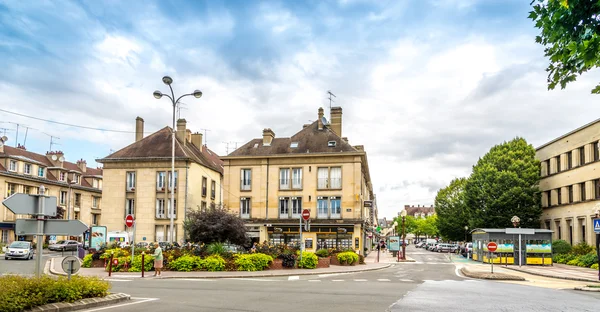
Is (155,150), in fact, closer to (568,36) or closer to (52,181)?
(52,181)

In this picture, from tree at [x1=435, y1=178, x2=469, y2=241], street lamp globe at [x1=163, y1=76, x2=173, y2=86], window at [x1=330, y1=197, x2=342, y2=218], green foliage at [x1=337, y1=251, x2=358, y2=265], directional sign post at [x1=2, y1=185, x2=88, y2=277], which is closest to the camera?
directional sign post at [x1=2, y1=185, x2=88, y2=277]

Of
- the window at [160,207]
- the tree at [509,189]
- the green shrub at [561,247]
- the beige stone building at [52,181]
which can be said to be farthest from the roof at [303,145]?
the beige stone building at [52,181]

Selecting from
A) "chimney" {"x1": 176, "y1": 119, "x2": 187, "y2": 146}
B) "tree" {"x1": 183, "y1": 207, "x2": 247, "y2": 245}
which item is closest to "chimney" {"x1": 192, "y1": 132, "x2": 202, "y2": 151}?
"chimney" {"x1": 176, "y1": 119, "x2": 187, "y2": 146}

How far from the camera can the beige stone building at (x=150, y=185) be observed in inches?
2010

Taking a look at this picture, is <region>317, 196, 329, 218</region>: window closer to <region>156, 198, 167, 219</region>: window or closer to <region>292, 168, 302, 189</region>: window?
<region>292, 168, 302, 189</region>: window

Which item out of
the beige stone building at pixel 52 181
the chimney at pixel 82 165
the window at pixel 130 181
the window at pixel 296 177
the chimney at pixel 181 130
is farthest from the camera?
the chimney at pixel 82 165

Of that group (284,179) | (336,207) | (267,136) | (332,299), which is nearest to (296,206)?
(284,179)

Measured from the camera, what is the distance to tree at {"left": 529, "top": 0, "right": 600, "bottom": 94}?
7656 mm

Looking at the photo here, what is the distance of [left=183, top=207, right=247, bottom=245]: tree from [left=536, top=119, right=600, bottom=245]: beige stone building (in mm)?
26649

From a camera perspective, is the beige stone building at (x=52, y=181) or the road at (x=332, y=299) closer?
the road at (x=332, y=299)

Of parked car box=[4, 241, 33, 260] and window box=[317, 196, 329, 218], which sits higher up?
window box=[317, 196, 329, 218]

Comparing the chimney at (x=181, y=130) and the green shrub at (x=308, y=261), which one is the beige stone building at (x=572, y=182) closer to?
the green shrub at (x=308, y=261)

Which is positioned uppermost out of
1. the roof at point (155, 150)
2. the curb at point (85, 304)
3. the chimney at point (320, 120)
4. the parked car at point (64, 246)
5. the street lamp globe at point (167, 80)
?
the chimney at point (320, 120)

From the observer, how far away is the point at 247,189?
52.1 metres
